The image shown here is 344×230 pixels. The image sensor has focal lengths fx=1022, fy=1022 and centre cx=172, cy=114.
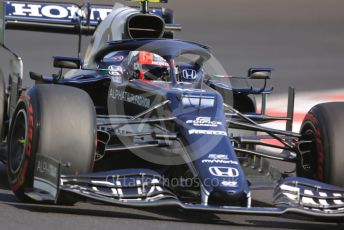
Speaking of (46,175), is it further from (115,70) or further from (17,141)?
(115,70)

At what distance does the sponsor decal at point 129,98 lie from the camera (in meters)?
8.47

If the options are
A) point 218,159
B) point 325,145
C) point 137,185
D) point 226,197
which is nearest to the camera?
point 226,197

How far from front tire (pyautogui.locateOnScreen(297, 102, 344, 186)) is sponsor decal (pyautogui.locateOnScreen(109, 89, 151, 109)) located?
4.48 feet

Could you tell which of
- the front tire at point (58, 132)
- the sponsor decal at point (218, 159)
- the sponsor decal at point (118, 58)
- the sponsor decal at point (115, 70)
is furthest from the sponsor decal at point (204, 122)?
the sponsor decal at point (118, 58)

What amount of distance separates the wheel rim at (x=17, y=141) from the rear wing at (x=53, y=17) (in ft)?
9.99

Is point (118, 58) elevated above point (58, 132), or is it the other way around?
point (118, 58)

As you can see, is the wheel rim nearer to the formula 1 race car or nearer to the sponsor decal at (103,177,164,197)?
the formula 1 race car

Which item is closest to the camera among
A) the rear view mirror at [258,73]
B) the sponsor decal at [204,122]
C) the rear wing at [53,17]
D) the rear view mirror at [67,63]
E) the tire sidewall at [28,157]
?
the tire sidewall at [28,157]

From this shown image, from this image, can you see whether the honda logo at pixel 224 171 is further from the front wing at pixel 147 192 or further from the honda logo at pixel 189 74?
the honda logo at pixel 189 74

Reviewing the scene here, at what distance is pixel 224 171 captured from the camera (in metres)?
7.30

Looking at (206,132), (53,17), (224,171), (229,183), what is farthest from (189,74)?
(53,17)

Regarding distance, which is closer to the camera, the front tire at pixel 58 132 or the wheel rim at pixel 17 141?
the front tire at pixel 58 132

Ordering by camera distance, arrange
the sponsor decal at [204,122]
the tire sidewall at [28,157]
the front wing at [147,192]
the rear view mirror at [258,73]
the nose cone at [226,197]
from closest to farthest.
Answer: the front wing at [147,192] < the nose cone at [226,197] < the tire sidewall at [28,157] < the sponsor decal at [204,122] < the rear view mirror at [258,73]

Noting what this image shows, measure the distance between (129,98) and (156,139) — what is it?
34.9 inches
